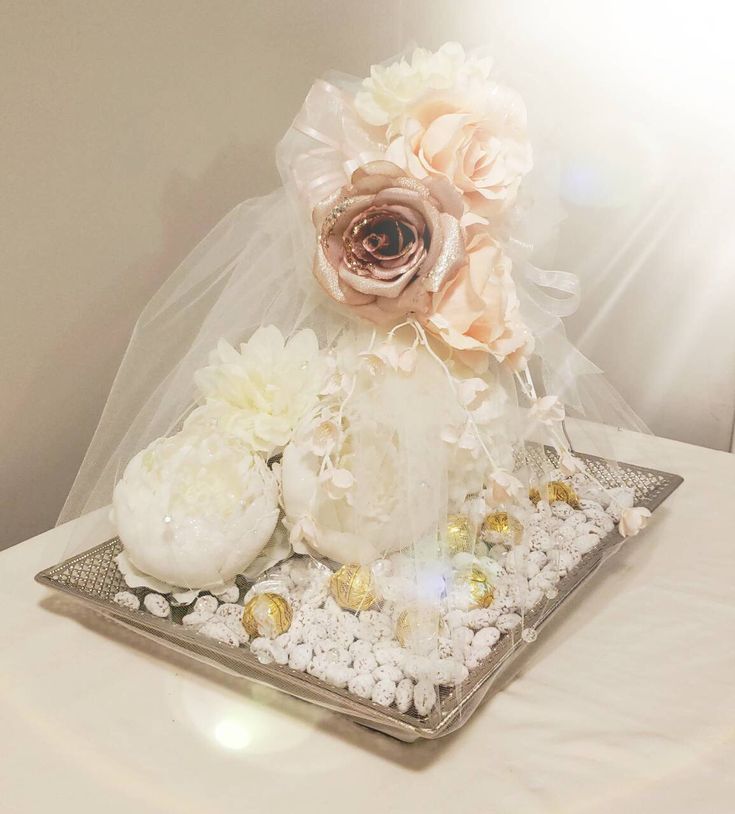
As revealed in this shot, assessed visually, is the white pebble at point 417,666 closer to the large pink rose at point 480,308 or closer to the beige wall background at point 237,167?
the large pink rose at point 480,308

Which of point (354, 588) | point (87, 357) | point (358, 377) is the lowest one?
point (87, 357)

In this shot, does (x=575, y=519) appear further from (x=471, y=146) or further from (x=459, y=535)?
(x=471, y=146)

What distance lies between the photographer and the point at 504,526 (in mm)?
661

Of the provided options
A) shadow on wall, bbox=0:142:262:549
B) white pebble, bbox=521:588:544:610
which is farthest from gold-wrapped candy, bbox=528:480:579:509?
shadow on wall, bbox=0:142:262:549

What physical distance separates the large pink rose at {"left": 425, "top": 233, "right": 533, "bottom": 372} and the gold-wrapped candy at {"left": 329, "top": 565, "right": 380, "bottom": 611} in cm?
17

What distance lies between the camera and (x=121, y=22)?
0.84 metres

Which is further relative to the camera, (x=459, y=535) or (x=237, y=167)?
(x=237, y=167)

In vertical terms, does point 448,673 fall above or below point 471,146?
below

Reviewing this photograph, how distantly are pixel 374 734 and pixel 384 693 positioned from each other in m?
0.04

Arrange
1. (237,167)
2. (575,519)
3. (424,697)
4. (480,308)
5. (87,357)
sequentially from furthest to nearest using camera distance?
1. (237,167)
2. (87,357)
3. (575,519)
4. (480,308)
5. (424,697)

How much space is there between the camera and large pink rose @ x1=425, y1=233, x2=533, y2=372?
61cm

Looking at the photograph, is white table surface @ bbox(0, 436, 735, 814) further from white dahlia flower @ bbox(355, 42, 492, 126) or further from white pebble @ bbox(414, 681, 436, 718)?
white dahlia flower @ bbox(355, 42, 492, 126)

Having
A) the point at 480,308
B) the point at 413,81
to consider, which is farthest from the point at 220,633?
the point at 413,81

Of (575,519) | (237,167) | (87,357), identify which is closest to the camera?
(575,519)
